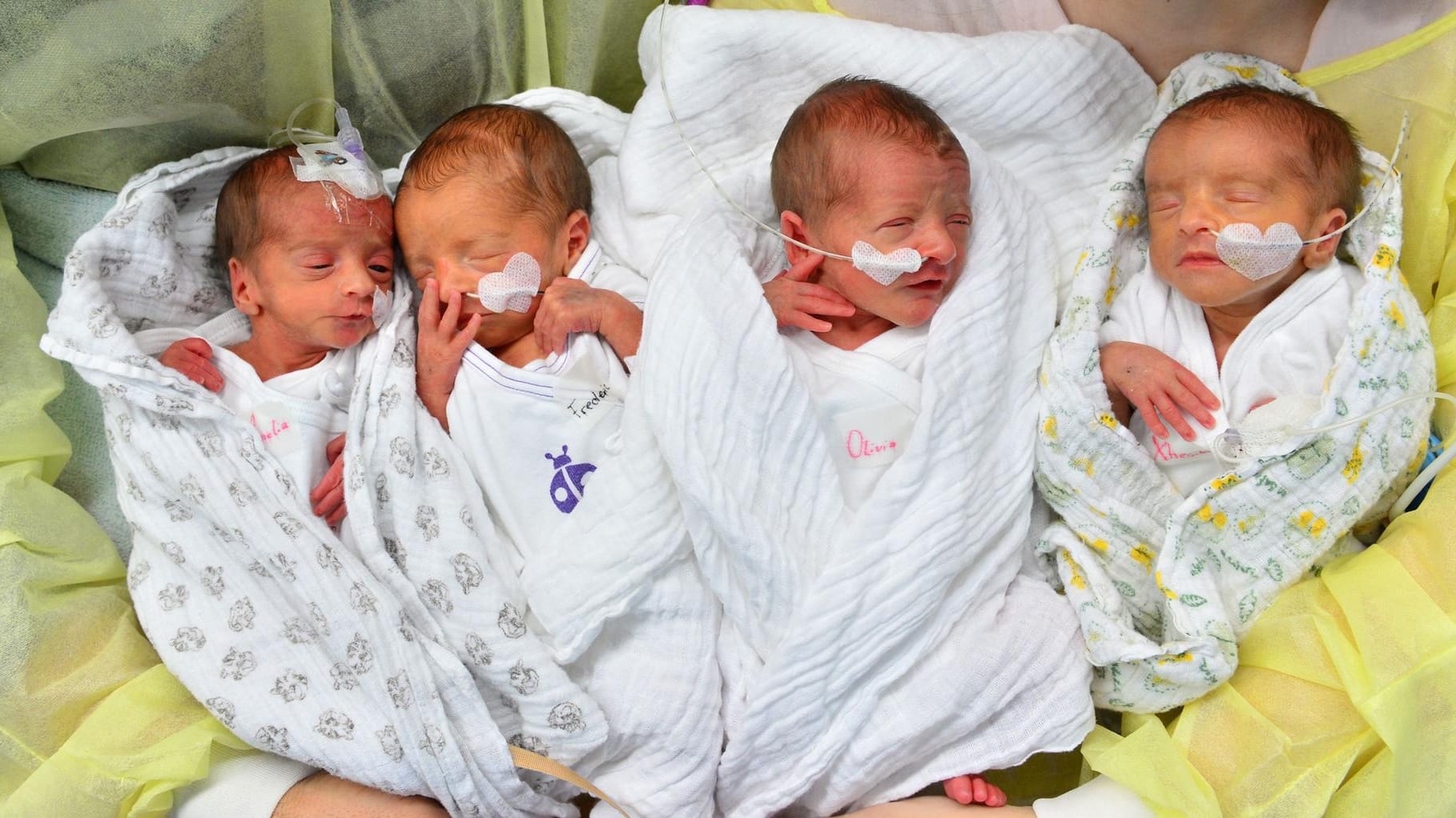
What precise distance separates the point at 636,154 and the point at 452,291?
0.36 metres

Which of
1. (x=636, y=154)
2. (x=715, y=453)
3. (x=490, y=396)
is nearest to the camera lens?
(x=715, y=453)

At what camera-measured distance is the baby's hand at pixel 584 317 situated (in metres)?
1.58

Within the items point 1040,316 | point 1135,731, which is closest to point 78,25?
point 1040,316

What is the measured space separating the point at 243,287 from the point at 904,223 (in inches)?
37.4

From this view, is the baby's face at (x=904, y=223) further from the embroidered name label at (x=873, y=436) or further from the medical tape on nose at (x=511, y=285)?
the medical tape on nose at (x=511, y=285)

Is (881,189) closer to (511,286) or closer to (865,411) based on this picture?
(865,411)

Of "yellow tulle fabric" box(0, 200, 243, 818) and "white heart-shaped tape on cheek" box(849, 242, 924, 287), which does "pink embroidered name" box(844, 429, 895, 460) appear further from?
"yellow tulle fabric" box(0, 200, 243, 818)

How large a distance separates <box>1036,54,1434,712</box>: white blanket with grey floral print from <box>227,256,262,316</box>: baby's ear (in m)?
1.13

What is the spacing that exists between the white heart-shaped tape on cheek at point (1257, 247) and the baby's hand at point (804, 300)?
485 millimetres

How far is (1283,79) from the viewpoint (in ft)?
5.43

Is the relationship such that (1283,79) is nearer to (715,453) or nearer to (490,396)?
(715,453)

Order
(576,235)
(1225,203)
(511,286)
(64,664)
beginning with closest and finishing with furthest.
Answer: (64,664), (1225,203), (511,286), (576,235)

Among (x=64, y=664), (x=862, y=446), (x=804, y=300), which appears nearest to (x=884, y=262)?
(x=804, y=300)

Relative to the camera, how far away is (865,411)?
1510 mm
